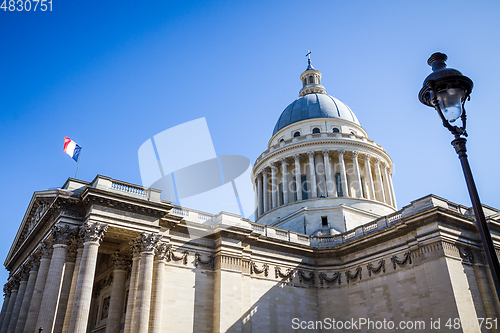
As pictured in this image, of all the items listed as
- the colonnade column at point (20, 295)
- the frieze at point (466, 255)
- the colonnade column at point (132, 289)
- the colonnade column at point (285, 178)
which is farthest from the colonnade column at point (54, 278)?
the frieze at point (466, 255)

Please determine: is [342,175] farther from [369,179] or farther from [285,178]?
[285,178]

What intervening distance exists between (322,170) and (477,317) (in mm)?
24115

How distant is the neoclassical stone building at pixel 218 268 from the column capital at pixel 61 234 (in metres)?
0.06

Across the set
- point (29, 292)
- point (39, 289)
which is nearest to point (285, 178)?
point (29, 292)

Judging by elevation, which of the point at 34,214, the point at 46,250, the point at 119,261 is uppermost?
the point at 34,214

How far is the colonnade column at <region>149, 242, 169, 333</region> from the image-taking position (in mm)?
25930

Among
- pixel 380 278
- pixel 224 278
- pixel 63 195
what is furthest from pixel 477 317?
pixel 63 195

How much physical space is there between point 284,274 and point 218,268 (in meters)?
6.42

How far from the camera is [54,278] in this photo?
24984mm

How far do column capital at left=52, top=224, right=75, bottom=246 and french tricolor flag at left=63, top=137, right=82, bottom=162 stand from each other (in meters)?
7.01

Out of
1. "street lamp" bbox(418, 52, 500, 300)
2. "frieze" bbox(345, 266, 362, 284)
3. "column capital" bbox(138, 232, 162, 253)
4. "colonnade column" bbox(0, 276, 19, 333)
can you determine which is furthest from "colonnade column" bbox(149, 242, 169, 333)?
"street lamp" bbox(418, 52, 500, 300)

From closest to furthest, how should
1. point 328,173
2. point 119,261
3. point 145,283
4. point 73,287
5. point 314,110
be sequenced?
1. point 73,287
2. point 145,283
3. point 119,261
4. point 328,173
5. point 314,110

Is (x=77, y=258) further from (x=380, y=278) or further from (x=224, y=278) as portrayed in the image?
(x=380, y=278)

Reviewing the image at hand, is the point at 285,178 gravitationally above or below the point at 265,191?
above
